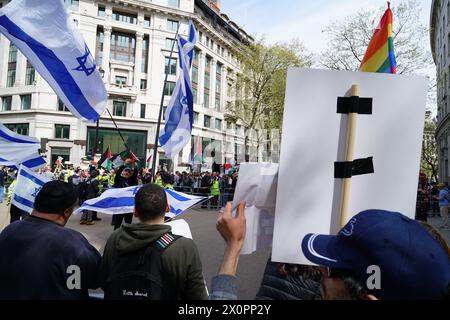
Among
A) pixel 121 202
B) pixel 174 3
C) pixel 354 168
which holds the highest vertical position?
pixel 174 3

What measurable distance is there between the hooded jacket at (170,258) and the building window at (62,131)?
125 feet

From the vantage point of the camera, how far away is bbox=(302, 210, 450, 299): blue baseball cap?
0.98 metres

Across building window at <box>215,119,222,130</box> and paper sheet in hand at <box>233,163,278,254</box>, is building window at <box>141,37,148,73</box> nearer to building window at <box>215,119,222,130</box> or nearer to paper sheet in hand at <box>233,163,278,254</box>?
building window at <box>215,119,222,130</box>

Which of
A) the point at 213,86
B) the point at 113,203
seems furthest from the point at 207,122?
the point at 113,203

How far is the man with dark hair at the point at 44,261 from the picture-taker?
1755 mm

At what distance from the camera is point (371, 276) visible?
1.04m

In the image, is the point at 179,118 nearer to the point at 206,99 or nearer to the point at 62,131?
the point at 62,131

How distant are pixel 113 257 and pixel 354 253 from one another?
130cm

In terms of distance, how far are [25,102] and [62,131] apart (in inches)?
227

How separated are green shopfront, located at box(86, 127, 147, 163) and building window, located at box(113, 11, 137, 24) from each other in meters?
13.4

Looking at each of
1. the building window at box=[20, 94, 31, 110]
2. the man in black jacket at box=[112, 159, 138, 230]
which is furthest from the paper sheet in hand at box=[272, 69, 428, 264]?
the building window at box=[20, 94, 31, 110]

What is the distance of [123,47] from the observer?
1531 inches

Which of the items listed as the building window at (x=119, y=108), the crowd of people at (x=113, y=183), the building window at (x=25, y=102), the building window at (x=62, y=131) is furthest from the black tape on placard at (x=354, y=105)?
the building window at (x=25, y=102)

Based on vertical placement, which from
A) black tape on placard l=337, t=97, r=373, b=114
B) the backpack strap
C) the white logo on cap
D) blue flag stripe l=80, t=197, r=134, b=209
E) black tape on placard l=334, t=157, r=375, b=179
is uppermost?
black tape on placard l=337, t=97, r=373, b=114
